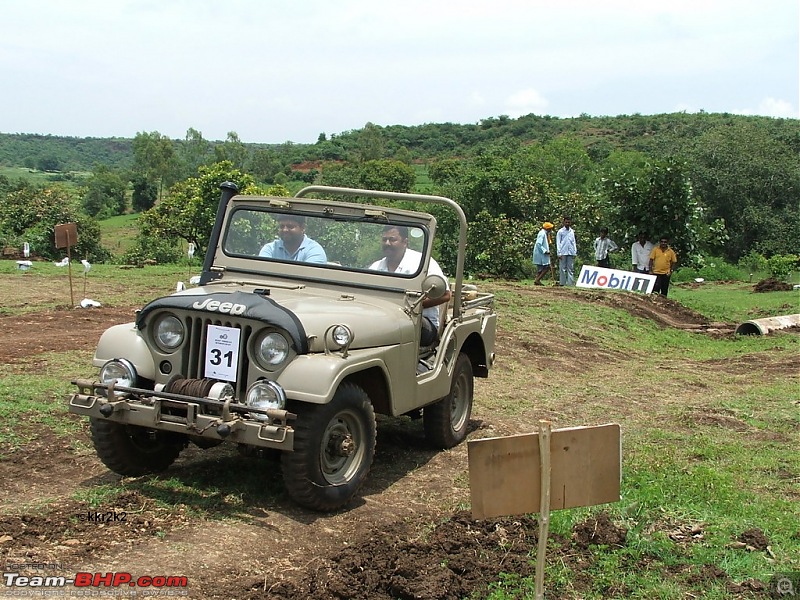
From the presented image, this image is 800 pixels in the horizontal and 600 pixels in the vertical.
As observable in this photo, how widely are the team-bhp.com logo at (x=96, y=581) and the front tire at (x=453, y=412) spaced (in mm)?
3057

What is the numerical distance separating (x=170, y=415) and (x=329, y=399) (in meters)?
0.97

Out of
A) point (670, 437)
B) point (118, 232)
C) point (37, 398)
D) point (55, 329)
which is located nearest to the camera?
point (37, 398)

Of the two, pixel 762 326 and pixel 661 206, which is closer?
pixel 762 326

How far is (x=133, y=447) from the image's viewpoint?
19.2ft

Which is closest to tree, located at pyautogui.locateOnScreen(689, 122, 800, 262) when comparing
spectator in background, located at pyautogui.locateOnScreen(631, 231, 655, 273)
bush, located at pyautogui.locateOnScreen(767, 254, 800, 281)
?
bush, located at pyautogui.locateOnScreen(767, 254, 800, 281)

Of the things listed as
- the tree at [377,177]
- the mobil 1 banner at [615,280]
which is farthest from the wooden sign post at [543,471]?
the tree at [377,177]

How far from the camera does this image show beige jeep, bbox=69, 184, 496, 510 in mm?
5289

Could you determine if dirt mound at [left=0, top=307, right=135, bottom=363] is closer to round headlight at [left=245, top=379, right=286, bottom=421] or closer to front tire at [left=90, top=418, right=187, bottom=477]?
front tire at [left=90, top=418, right=187, bottom=477]

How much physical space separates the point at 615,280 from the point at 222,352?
15844 millimetres

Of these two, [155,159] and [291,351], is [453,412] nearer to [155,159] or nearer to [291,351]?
[291,351]

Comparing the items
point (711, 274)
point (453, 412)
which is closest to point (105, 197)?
point (711, 274)

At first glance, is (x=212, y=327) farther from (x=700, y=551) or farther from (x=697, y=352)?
(x=697, y=352)

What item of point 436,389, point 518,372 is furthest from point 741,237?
point 436,389

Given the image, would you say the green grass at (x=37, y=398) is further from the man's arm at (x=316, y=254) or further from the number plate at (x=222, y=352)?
the man's arm at (x=316, y=254)
